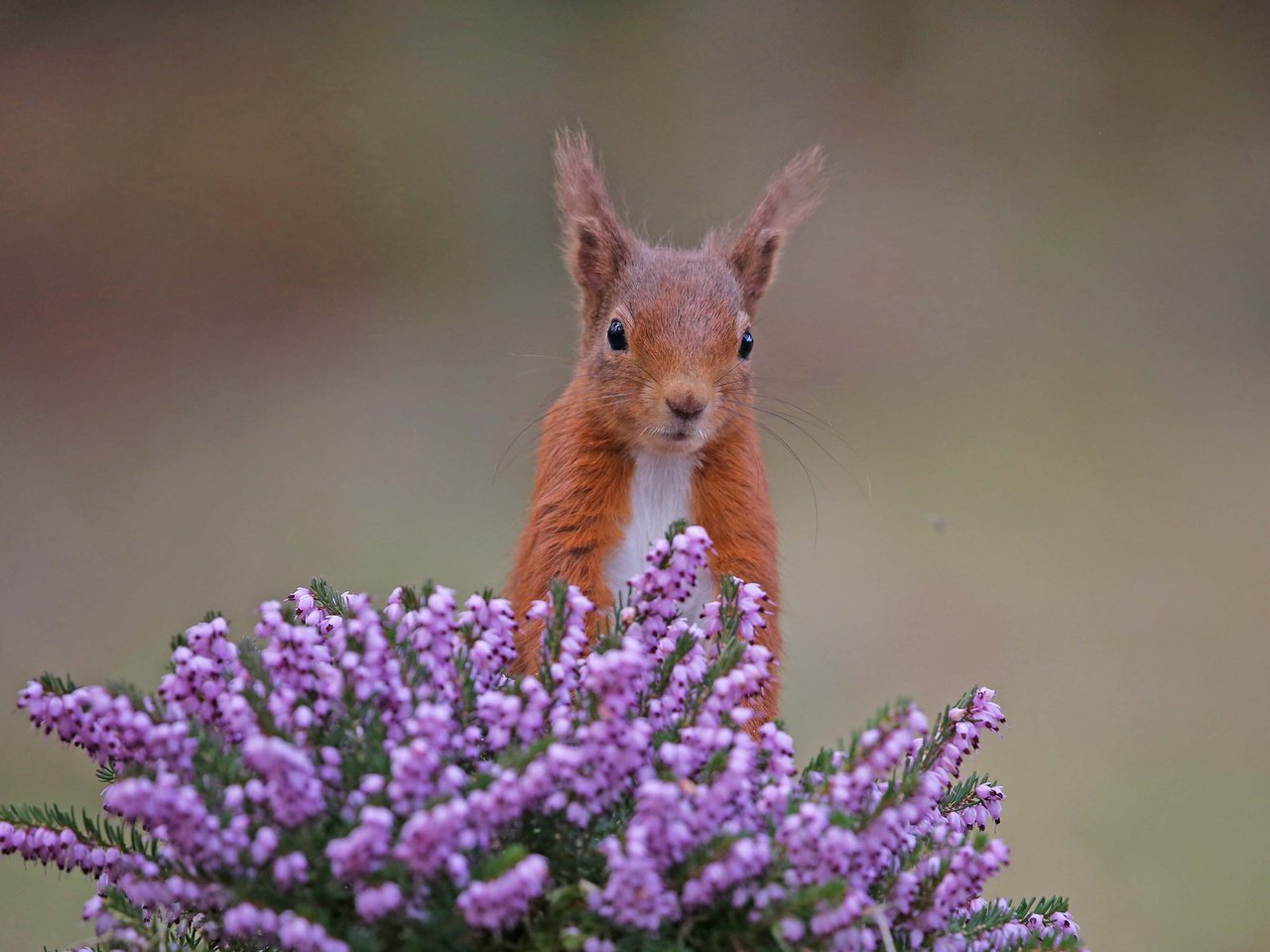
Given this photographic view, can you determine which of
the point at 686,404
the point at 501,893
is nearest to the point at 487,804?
the point at 501,893

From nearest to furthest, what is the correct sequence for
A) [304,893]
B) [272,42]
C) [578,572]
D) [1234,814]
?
[304,893], [578,572], [1234,814], [272,42]

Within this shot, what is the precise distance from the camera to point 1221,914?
1807 mm

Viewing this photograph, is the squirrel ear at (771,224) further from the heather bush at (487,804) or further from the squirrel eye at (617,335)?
the heather bush at (487,804)

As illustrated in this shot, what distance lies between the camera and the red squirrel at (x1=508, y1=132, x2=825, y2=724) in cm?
104

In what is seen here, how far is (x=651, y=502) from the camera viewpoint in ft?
3.61

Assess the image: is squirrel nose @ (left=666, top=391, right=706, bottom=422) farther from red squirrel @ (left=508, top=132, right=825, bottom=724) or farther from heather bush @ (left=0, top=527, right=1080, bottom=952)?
heather bush @ (left=0, top=527, right=1080, bottom=952)

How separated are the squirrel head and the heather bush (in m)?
0.37

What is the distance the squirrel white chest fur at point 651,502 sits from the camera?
3.59ft

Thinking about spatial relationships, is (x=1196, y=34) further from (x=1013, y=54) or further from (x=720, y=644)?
(x=720, y=644)

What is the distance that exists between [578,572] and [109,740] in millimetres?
493

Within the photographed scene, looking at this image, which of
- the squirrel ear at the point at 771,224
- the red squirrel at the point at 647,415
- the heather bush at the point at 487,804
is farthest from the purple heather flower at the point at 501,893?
the squirrel ear at the point at 771,224

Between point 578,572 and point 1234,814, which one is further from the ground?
point 1234,814

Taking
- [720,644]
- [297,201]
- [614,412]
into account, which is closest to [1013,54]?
[297,201]

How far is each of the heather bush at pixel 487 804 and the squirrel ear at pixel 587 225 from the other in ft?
1.68
